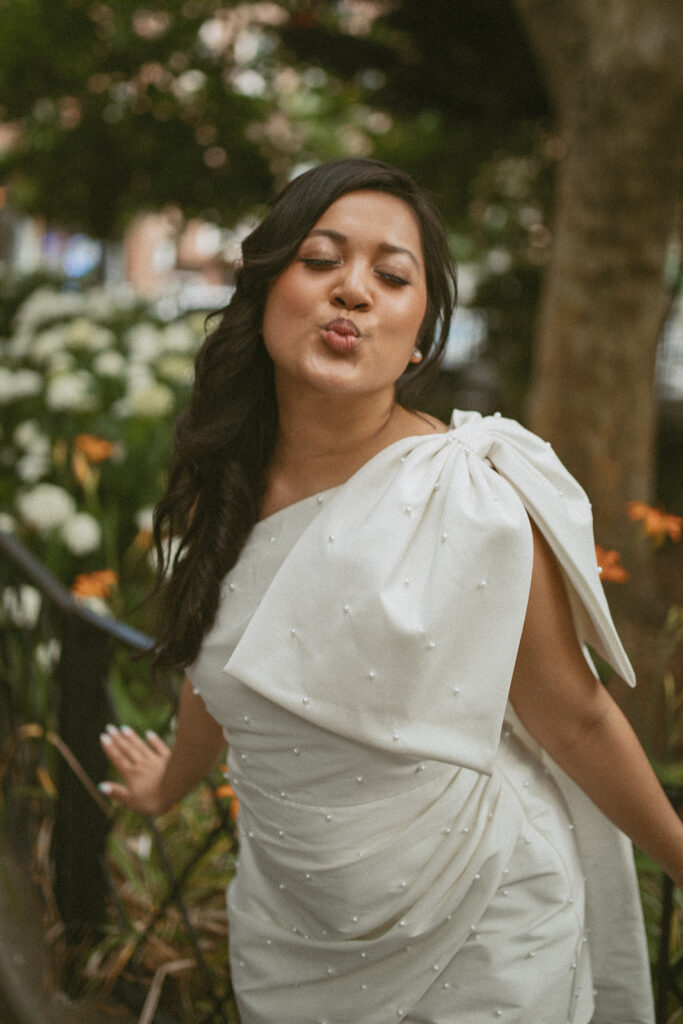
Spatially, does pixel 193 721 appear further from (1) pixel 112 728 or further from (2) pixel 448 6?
(2) pixel 448 6

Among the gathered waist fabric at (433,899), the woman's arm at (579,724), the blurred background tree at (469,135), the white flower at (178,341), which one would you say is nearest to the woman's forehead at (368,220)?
the woman's arm at (579,724)

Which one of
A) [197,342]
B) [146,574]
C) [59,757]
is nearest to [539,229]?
[197,342]

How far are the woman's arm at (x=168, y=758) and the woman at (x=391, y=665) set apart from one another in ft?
0.58

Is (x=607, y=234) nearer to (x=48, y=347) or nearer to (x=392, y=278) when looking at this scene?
(x=48, y=347)

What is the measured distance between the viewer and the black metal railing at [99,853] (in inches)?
87.7

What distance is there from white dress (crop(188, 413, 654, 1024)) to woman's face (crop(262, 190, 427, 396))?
0.14 metres

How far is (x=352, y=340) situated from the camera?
134 cm

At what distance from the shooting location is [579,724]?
4.37 feet

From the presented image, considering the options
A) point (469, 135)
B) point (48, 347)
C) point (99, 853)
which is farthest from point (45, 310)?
point (469, 135)

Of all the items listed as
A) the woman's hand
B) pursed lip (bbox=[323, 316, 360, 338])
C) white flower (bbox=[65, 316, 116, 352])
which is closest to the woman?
pursed lip (bbox=[323, 316, 360, 338])

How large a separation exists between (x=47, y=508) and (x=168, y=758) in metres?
2.20

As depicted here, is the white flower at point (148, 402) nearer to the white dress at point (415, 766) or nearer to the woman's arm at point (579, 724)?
the white dress at point (415, 766)

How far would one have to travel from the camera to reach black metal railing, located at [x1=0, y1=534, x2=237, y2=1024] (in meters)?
2.23

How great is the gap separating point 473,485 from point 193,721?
756 millimetres
